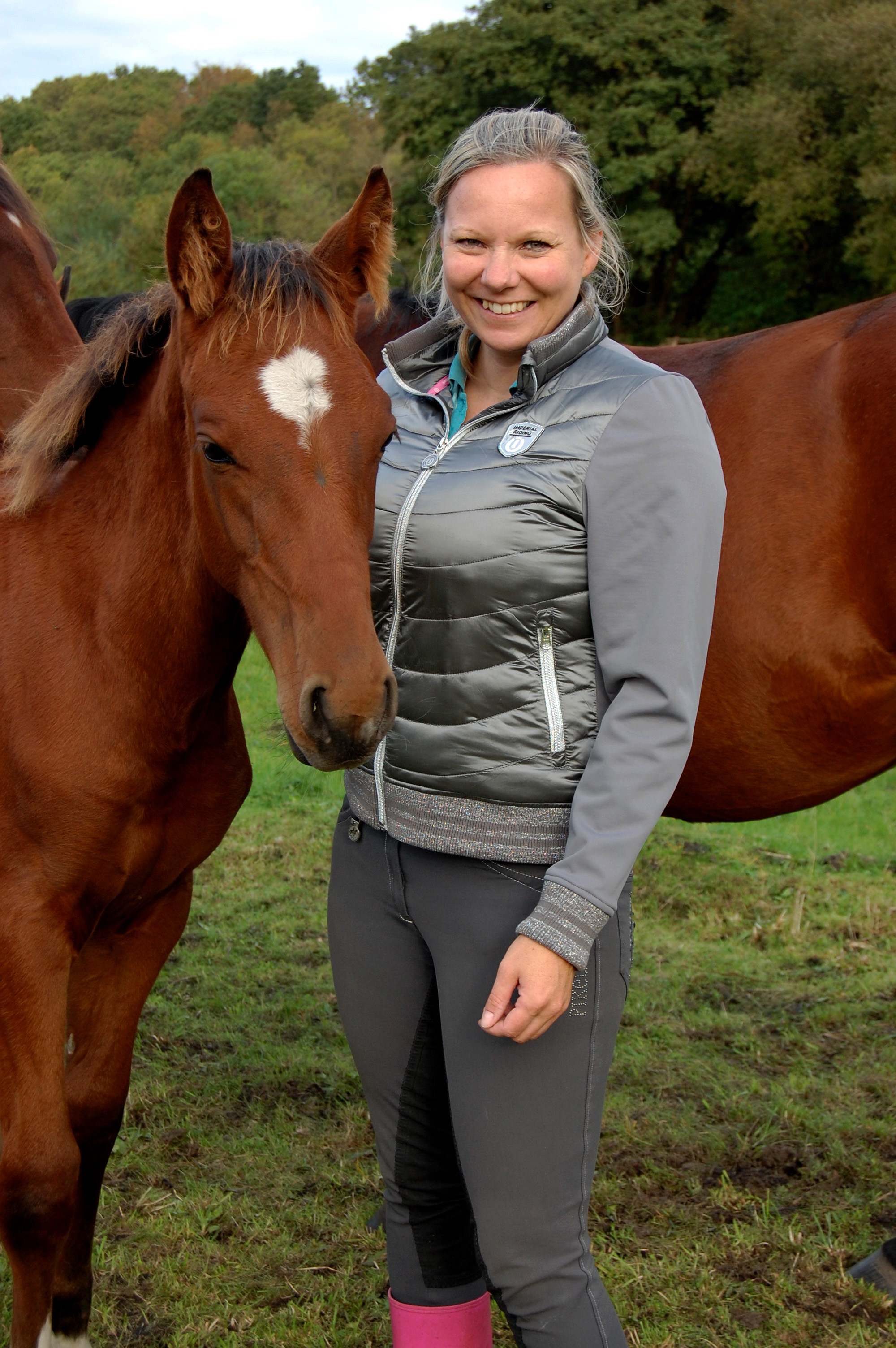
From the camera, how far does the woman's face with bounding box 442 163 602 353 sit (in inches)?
63.6

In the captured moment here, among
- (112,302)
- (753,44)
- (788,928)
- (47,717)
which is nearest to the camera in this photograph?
(47,717)

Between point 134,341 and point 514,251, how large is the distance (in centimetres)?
75

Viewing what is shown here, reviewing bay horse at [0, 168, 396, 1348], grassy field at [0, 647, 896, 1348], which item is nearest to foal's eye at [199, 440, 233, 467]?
bay horse at [0, 168, 396, 1348]

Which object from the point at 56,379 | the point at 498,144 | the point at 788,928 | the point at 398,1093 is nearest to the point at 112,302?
the point at 56,379

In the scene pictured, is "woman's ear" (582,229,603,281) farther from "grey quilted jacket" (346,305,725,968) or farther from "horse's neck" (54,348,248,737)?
"horse's neck" (54,348,248,737)

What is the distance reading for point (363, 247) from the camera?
1.90 meters

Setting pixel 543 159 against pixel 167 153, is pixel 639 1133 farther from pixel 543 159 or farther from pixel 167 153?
pixel 167 153

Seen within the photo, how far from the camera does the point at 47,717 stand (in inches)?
80.8

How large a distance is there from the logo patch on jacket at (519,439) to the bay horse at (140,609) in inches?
7.6

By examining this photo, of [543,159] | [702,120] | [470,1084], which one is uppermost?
[702,120]

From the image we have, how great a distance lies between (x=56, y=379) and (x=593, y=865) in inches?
56.3

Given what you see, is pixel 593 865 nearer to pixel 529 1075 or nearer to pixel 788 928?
pixel 529 1075

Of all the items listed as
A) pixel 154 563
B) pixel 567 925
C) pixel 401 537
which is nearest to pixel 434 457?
pixel 401 537

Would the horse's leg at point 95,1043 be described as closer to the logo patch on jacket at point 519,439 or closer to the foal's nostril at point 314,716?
the foal's nostril at point 314,716
